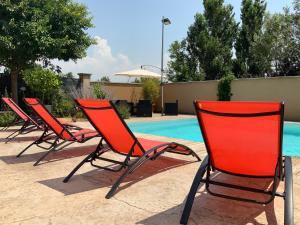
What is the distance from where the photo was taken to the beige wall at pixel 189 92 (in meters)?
18.2

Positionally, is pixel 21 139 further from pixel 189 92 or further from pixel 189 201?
pixel 189 92

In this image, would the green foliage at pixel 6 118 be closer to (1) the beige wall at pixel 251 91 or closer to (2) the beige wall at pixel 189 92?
(2) the beige wall at pixel 189 92

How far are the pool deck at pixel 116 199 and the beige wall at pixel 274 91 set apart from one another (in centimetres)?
1045

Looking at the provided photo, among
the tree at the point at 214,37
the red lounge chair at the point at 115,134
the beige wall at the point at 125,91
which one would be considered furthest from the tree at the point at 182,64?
the red lounge chair at the point at 115,134

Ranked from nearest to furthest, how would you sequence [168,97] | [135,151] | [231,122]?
[231,122], [135,151], [168,97]

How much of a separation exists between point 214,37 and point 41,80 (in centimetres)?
1571

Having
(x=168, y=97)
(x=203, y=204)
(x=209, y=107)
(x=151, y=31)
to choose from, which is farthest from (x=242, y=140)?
(x=151, y=31)

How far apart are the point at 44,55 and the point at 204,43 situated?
1437 cm

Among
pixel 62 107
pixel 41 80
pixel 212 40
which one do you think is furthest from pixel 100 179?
pixel 212 40

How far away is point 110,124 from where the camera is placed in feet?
13.3

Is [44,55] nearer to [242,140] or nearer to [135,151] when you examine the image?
[135,151]

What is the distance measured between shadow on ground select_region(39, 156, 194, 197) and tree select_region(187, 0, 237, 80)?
20.9m

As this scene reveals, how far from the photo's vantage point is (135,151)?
13.7ft

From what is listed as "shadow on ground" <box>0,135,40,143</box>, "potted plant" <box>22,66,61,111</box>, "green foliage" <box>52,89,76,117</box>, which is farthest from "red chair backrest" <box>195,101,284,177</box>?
"green foliage" <box>52,89,76,117</box>
